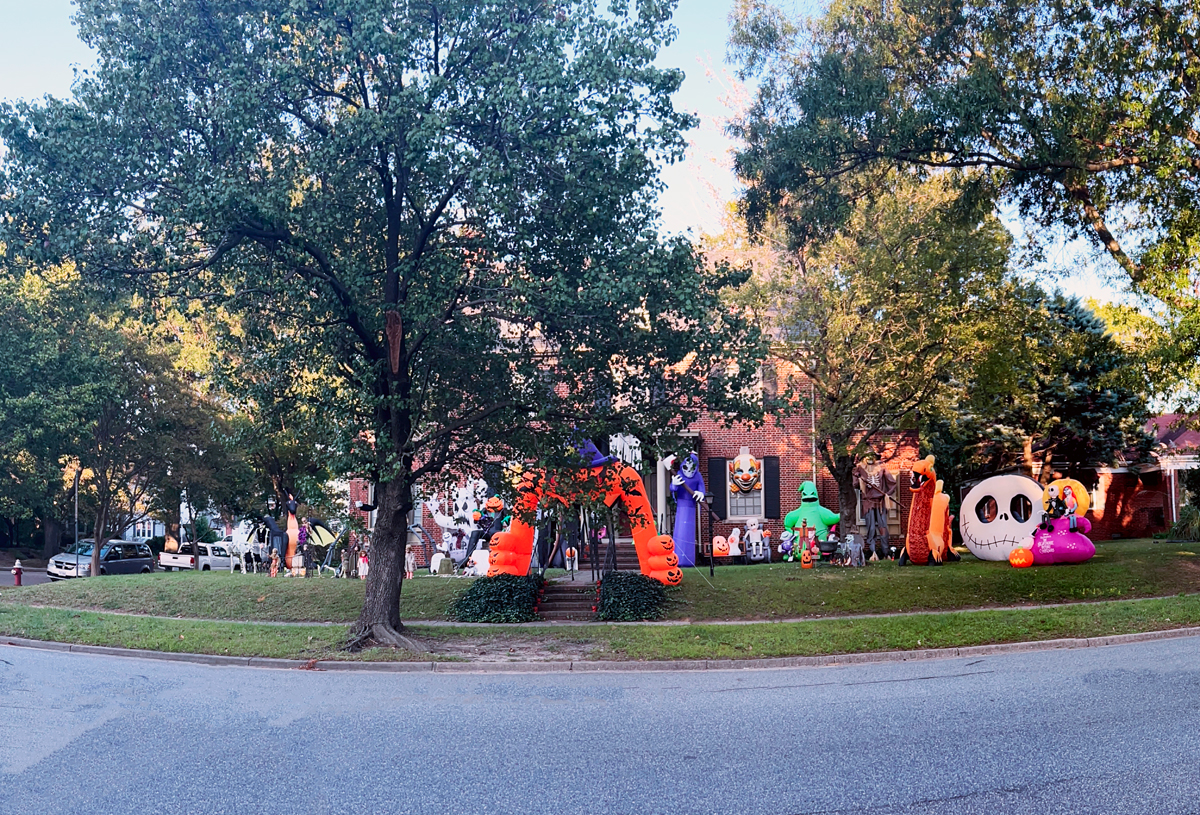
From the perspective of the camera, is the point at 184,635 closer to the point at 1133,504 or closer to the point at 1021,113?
the point at 1021,113

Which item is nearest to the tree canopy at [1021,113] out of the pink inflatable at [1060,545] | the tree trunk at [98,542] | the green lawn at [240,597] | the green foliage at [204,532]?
the pink inflatable at [1060,545]

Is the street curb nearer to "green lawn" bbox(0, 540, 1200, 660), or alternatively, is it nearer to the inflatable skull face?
"green lawn" bbox(0, 540, 1200, 660)

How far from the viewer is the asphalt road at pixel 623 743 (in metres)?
6.28

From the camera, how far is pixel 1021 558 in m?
21.5

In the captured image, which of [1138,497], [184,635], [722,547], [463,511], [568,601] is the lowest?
[184,635]

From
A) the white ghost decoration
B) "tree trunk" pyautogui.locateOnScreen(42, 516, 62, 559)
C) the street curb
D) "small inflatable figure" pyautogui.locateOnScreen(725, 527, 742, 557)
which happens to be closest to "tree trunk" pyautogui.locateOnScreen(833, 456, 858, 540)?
"small inflatable figure" pyautogui.locateOnScreen(725, 527, 742, 557)

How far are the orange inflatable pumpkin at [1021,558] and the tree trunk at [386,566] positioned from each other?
13479 millimetres

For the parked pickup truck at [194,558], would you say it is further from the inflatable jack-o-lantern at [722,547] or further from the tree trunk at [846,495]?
the tree trunk at [846,495]

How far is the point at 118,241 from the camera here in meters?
13.8

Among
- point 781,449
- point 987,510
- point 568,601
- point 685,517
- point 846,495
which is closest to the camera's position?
point 568,601

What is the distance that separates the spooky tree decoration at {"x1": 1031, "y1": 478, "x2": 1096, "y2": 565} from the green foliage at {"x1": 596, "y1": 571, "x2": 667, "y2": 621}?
8950 mm

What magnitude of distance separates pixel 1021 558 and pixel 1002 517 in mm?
1530

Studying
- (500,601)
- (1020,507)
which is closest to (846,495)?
(1020,507)

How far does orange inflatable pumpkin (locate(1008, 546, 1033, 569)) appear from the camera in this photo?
2139cm
